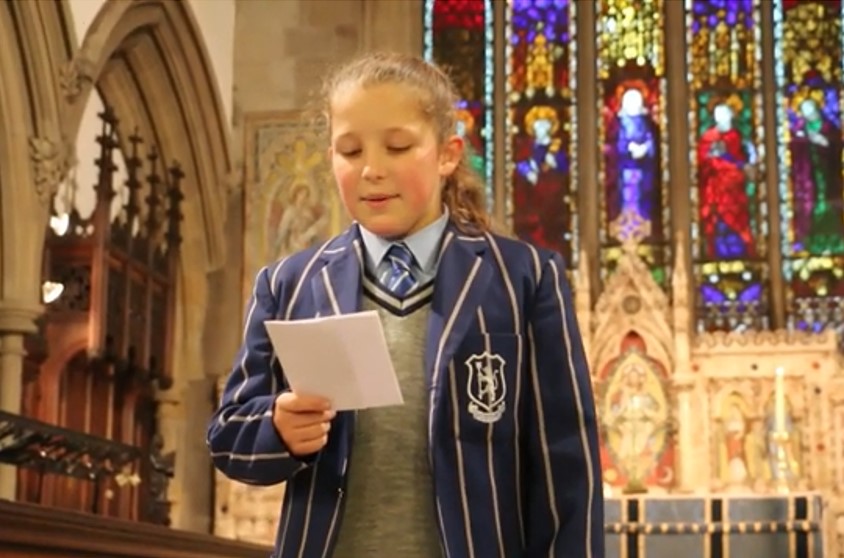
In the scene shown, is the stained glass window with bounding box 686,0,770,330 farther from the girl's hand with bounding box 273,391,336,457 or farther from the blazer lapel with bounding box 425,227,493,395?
the girl's hand with bounding box 273,391,336,457

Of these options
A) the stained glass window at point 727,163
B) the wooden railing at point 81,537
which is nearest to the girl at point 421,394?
the wooden railing at point 81,537

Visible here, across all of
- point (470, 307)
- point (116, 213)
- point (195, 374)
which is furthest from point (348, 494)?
point (195, 374)

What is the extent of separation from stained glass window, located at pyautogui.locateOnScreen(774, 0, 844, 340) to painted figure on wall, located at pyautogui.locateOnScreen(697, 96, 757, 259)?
226 mm

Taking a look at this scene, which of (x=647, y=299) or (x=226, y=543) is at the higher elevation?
(x=647, y=299)

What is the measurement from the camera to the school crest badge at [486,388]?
5.13 feet

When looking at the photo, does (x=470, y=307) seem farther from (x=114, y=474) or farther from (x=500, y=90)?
(x=500, y=90)

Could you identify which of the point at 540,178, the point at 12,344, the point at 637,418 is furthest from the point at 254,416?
the point at 540,178

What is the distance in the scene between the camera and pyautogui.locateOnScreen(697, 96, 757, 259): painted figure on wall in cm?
938

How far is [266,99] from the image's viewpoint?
381 inches

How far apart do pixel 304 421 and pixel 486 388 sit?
0.20 meters

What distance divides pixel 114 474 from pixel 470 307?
571 centimetres

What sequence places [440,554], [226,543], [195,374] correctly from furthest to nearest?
1. [195,374]
2. [226,543]
3. [440,554]

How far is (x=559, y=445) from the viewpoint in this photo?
1.58 m

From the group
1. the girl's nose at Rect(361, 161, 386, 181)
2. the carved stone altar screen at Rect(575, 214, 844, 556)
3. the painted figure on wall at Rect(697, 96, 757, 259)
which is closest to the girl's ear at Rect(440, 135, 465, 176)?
the girl's nose at Rect(361, 161, 386, 181)
